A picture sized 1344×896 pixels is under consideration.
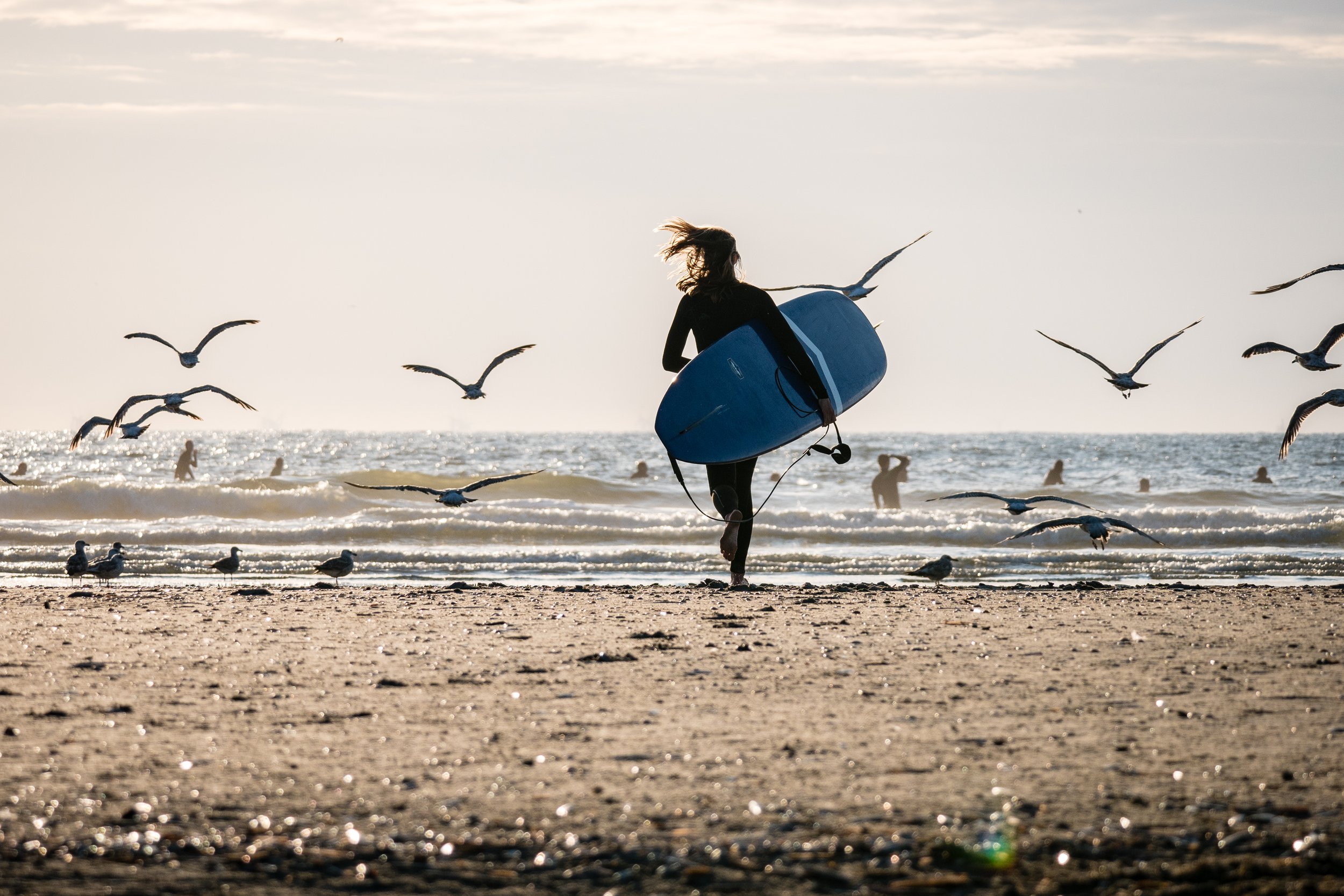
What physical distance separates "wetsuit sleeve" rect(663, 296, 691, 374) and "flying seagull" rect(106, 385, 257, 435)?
302 inches

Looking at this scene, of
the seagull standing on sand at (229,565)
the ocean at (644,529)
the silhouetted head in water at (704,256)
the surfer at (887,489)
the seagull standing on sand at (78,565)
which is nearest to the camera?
the silhouetted head in water at (704,256)

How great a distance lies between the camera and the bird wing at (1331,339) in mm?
13078

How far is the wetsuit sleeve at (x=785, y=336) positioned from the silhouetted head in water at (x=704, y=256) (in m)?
0.20

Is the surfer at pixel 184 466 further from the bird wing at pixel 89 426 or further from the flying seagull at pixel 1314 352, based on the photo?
the flying seagull at pixel 1314 352

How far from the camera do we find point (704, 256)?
7742 millimetres

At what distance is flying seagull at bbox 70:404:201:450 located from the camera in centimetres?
1488

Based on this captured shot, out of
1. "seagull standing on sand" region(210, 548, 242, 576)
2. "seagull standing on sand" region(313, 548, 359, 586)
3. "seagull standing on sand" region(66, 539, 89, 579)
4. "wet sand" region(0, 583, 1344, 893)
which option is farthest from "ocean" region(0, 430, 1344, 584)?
"wet sand" region(0, 583, 1344, 893)

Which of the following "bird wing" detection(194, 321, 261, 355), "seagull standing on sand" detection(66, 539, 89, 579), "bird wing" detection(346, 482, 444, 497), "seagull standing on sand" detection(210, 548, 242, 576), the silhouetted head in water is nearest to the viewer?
the silhouetted head in water

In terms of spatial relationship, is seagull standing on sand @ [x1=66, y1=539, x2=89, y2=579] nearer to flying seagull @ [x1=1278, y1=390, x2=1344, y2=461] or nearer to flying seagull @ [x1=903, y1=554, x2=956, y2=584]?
flying seagull @ [x1=903, y1=554, x2=956, y2=584]

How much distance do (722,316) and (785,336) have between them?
47cm

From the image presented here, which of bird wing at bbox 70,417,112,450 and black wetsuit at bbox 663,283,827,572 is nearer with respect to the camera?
black wetsuit at bbox 663,283,827,572

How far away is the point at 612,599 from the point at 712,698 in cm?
399

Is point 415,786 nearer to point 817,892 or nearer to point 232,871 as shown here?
point 232,871

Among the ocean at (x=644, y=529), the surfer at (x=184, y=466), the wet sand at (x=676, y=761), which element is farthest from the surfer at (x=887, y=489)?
the wet sand at (x=676, y=761)
